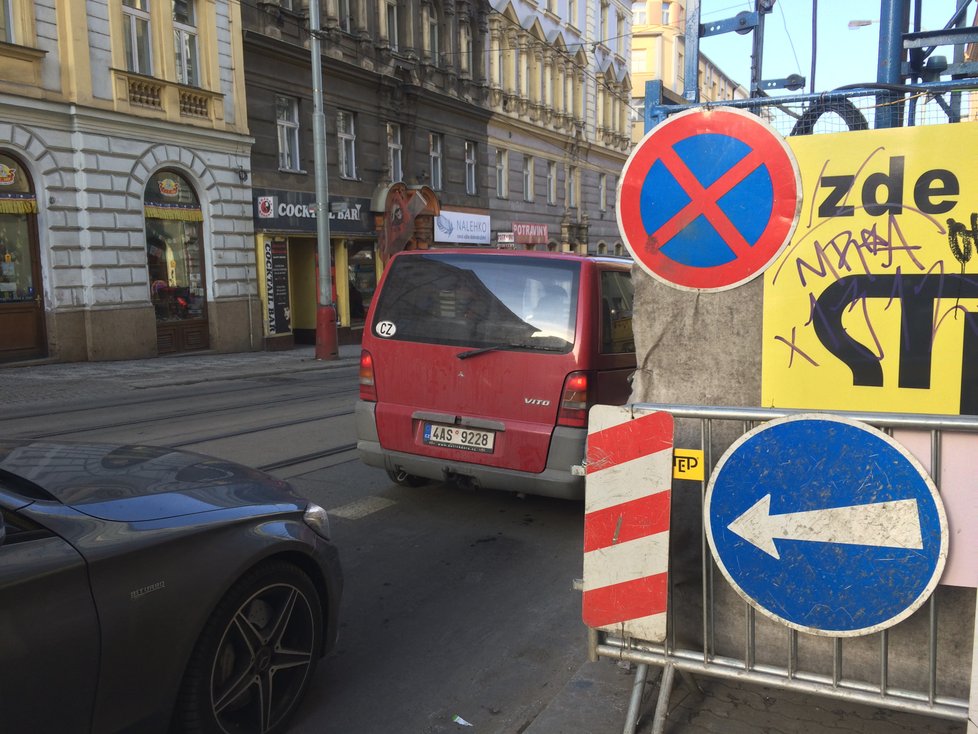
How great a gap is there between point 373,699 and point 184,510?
46.0 inches

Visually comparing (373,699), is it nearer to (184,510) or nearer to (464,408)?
(184,510)

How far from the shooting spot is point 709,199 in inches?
117

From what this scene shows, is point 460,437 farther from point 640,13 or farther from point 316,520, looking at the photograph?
point 640,13

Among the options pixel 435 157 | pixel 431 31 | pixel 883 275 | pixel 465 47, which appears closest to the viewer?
pixel 883 275

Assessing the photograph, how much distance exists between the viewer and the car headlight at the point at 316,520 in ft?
10.4

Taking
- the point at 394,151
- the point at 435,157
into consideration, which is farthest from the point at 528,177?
the point at 394,151

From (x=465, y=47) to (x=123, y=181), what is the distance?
1608 centimetres

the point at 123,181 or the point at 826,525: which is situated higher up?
the point at 123,181

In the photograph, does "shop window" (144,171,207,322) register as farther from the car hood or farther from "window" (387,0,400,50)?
the car hood

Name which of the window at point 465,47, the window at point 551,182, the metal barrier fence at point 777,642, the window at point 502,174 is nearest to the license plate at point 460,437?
the metal barrier fence at point 777,642

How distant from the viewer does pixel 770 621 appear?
2881mm

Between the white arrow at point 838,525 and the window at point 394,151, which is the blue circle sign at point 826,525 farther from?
the window at point 394,151

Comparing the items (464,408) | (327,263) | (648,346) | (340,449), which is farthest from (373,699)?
(327,263)

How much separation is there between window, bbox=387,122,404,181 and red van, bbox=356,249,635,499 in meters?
20.4
